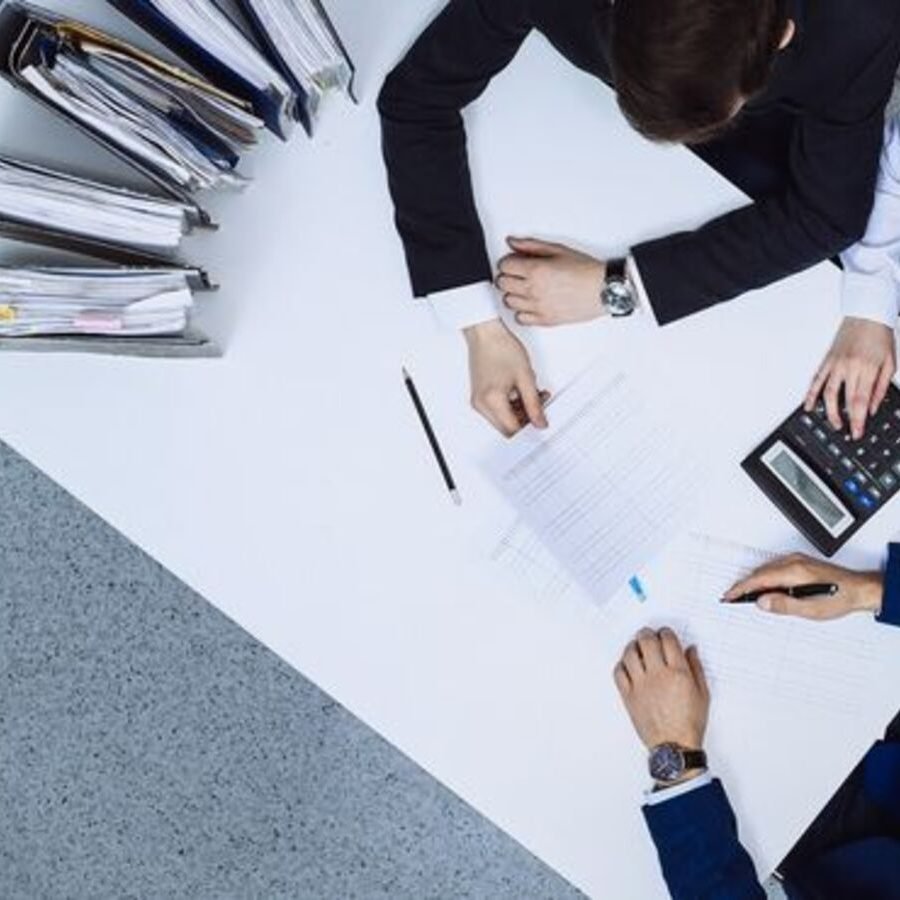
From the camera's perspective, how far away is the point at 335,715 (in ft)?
5.56

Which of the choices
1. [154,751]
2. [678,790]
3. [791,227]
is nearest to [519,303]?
[791,227]

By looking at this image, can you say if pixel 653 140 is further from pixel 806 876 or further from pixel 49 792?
pixel 49 792

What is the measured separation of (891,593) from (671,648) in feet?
0.68

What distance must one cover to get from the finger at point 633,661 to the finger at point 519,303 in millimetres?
331

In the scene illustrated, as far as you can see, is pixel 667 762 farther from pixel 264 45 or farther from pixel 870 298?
pixel 264 45

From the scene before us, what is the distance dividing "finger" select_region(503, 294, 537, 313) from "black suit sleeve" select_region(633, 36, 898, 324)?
0.11 m

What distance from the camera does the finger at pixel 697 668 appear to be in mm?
1081

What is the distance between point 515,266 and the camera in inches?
44.1

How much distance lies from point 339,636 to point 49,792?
85cm

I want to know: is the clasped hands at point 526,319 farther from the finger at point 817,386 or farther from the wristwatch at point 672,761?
the wristwatch at point 672,761

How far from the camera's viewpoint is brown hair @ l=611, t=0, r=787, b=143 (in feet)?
2.67

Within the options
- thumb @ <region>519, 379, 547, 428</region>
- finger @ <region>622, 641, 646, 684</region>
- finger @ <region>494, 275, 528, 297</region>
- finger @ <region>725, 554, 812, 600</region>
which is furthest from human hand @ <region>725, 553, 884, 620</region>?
finger @ <region>494, 275, 528, 297</region>

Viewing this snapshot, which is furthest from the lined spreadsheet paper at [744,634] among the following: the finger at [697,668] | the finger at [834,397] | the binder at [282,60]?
the binder at [282,60]

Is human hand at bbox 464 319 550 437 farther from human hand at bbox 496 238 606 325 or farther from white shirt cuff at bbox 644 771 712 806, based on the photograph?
white shirt cuff at bbox 644 771 712 806
